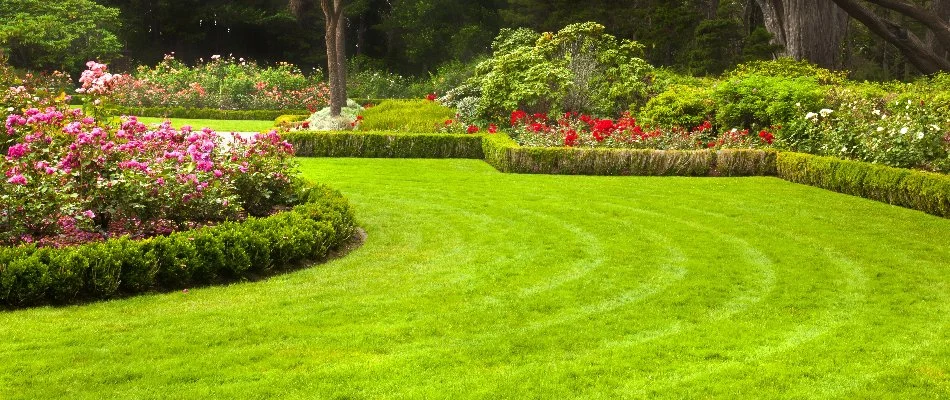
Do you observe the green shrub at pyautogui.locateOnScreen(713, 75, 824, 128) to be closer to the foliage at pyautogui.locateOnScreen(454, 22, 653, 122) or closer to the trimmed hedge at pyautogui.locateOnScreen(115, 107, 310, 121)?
the foliage at pyautogui.locateOnScreen(454, 22, 653, 122)

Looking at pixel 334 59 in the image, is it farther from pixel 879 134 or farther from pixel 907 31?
pixel 907 31

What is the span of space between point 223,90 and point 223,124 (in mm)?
4461

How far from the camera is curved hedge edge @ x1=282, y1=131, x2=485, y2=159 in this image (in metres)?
16.5

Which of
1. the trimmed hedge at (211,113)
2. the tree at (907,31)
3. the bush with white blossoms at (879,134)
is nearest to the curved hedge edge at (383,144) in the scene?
the bush with white blossoms at (879,134)

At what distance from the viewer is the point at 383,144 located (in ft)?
54.2

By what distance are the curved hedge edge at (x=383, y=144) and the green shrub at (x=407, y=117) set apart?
→ 1630 mm

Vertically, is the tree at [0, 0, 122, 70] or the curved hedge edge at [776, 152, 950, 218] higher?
the tree at [0, 0, 122, 70]

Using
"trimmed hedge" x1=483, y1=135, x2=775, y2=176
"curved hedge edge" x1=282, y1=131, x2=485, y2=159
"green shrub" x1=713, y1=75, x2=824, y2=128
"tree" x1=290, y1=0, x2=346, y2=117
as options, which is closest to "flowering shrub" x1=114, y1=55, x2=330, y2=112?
"tree" x1=290, y1=0, x2=346, y2=117

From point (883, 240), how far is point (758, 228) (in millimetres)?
1131

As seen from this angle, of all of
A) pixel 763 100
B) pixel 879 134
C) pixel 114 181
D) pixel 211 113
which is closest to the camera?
pixel 114 181

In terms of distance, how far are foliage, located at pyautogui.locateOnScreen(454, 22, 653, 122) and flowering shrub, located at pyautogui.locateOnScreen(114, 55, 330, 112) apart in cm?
833

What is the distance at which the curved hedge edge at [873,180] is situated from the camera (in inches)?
389

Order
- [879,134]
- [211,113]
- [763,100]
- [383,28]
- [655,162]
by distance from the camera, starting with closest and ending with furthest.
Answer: [879,134], [655,162], [763,100], [211,113], [383,28]

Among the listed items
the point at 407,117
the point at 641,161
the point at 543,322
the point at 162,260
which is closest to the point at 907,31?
the point at 641,161
